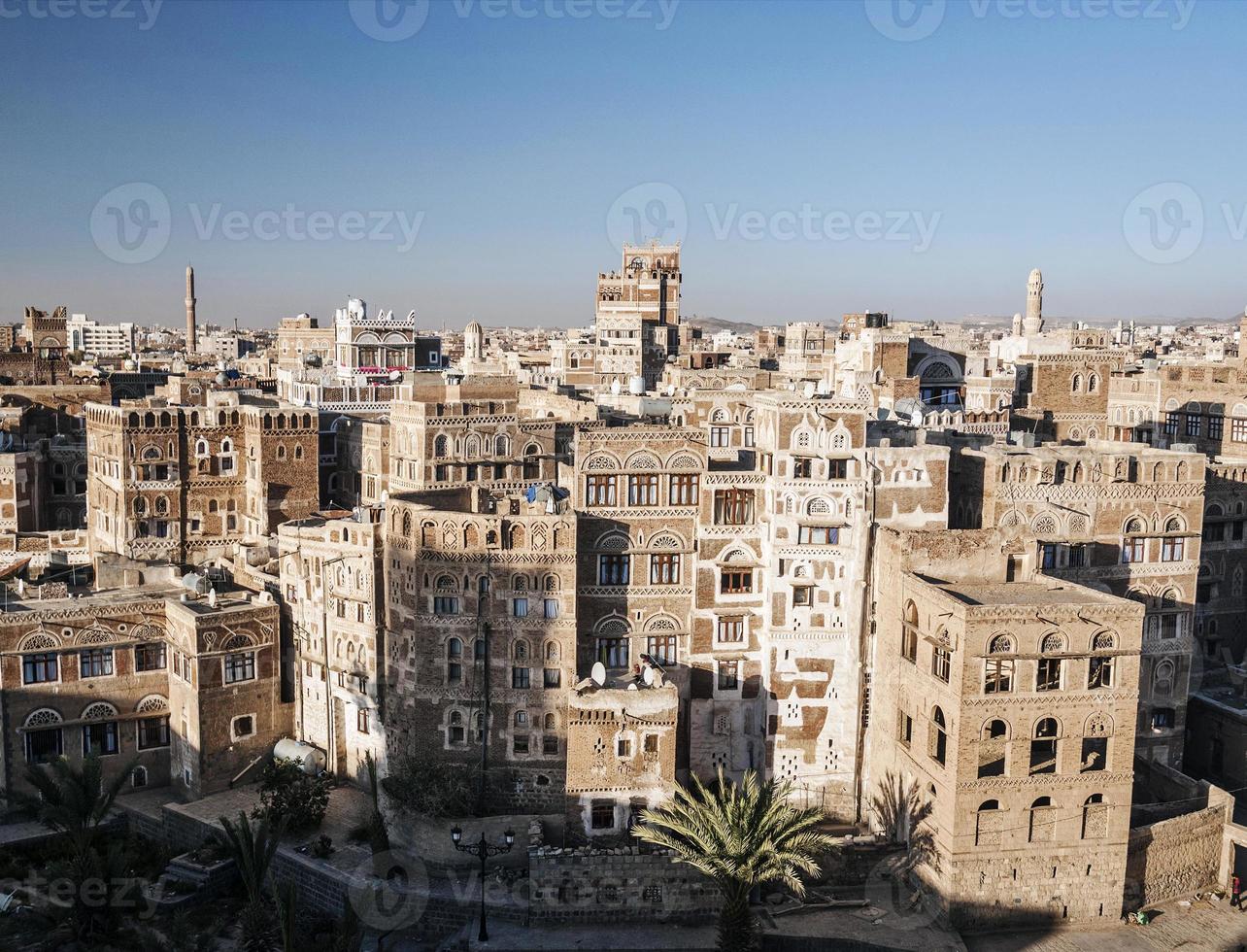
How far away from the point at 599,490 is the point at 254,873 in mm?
17380

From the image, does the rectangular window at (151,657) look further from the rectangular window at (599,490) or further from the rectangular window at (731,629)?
the rectangular window at (731,629)

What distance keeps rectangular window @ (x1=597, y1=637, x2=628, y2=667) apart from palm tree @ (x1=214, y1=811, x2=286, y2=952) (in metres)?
12.8

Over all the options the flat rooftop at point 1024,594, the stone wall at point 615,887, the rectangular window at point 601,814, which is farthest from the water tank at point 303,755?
the flat rooftop at point 1024,594

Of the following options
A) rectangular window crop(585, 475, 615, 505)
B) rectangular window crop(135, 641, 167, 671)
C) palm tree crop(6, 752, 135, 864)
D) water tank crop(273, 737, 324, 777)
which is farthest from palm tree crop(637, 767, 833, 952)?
rectangular window crop(135, 641, 167, 671)

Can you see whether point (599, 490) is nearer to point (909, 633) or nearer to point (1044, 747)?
point (909, 633)

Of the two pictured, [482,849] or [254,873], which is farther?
[254,873]

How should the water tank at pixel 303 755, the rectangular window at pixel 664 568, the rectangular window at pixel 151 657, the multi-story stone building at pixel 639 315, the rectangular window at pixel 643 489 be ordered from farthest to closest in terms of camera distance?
the multi-story stone building at pixel 639 315
the rectangular window at pixel 151 657
the water tank at pixel 303 755
the rectangular window at pixel 664 568
the rectangular window at pixel 643 489

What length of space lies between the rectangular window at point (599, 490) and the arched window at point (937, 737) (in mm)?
13553

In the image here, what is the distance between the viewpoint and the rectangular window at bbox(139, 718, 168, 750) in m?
48.0

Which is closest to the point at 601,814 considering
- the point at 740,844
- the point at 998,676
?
the point at 740,844

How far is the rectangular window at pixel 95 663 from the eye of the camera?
46.8 meters

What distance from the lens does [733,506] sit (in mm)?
44906

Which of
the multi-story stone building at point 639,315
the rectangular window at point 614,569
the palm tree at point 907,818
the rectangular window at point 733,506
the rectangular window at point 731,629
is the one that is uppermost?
the multi-story stone building at point 639,315

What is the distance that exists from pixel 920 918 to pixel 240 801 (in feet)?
82.7
